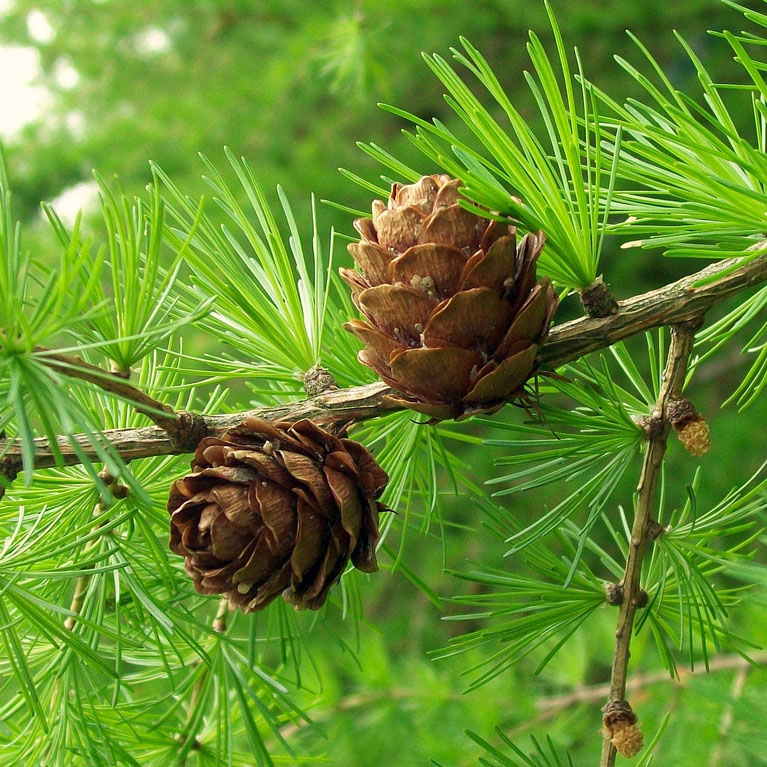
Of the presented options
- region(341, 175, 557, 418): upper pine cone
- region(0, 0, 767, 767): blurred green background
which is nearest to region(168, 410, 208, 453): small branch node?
region(341, 175, 557, 418): upper pine cone

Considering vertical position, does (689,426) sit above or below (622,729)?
above

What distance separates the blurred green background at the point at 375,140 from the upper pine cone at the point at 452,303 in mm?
700

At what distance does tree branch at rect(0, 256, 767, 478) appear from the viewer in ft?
1.38

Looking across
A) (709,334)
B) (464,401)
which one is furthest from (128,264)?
(709,334)

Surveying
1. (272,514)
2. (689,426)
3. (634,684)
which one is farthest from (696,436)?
(634,684)

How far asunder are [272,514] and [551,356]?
0.57ft

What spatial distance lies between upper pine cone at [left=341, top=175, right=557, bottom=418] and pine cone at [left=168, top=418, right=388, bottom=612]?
6 cm

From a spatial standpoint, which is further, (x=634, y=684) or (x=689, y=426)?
(x=634, y=684)

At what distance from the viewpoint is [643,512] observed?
48cm

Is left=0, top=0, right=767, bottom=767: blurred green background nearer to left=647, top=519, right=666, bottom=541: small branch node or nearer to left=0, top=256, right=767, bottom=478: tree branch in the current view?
left=647, top=519, right=666, bottom=541: small branch node

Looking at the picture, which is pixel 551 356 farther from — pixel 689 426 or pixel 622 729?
pixel 622 729

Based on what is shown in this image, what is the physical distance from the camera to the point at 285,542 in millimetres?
407

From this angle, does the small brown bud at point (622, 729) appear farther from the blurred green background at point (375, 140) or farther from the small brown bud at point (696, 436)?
the blurred green background at point (375, 140)

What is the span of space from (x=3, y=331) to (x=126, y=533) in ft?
0.78
